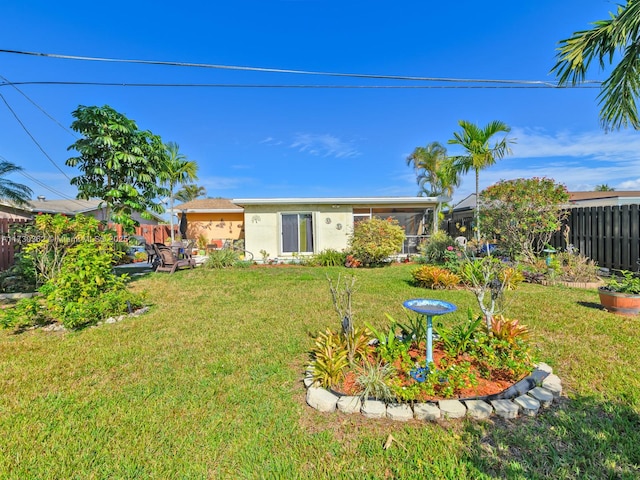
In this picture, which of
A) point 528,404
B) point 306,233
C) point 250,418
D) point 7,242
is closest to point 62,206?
point 7,242

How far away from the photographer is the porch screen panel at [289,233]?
1345cm

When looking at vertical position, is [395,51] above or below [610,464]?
above

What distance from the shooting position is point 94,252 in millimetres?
5195

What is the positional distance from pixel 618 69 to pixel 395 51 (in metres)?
7.50

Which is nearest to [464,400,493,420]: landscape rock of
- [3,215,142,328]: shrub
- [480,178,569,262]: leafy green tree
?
[3,215,142,328]: shrub

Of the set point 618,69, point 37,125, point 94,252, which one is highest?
point 37,125

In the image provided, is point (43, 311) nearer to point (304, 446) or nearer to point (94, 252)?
point (94, 252)

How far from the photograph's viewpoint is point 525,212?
342 inches

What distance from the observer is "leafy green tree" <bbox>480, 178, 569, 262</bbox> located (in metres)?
8.52

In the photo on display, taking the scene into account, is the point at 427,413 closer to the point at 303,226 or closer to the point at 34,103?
the point at 303,226

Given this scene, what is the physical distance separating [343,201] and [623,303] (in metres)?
9.44

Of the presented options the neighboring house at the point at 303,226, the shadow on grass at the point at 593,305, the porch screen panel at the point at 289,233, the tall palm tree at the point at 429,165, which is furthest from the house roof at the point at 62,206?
the tall palm tree at the point at 429,165

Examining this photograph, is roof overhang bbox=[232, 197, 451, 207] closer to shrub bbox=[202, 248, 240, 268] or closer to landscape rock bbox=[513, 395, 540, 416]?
shrub bbox=[202, 248, 240, 268]

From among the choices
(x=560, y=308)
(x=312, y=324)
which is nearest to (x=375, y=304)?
(x=312, y=324)
